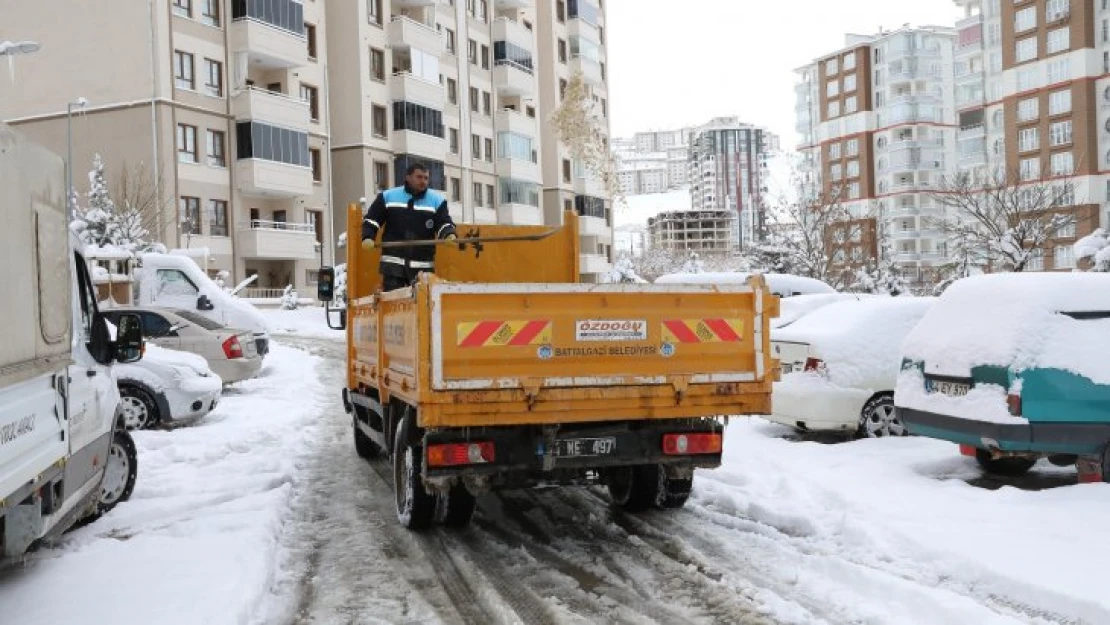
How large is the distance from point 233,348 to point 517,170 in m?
45.9

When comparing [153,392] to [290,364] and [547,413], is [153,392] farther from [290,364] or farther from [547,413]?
[290,364]

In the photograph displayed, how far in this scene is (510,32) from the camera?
6081 centimetres

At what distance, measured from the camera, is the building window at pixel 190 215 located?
38156 millimetres

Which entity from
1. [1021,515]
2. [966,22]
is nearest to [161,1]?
[1021,515]

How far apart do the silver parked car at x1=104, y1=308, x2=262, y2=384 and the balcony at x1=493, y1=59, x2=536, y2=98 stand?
46.8 m

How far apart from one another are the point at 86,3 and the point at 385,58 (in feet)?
49.6

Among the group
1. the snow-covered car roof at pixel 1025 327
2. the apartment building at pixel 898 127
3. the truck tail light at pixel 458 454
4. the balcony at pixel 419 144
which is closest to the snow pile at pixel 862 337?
the snow-covered car roof at pixel 1025 327

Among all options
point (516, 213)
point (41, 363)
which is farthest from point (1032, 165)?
point (41, 363)

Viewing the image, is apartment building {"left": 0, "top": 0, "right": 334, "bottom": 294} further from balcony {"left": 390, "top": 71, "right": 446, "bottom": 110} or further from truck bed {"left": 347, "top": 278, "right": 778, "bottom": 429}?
Result: truck bed {"left": 347, "top": 278, "right": 778, "bottom": 429}

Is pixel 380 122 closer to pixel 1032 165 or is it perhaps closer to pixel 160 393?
pixel 160 393

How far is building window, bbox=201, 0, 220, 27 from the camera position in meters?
39.8

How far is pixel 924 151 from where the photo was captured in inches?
4166

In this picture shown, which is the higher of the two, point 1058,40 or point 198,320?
point 1058,40

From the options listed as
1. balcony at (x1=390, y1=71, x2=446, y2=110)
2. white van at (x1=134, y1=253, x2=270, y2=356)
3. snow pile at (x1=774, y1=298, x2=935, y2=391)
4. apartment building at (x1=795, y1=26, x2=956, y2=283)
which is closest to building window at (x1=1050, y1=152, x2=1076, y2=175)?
apartment building at (x1=795, y1=26, x2=956, y2=283)
